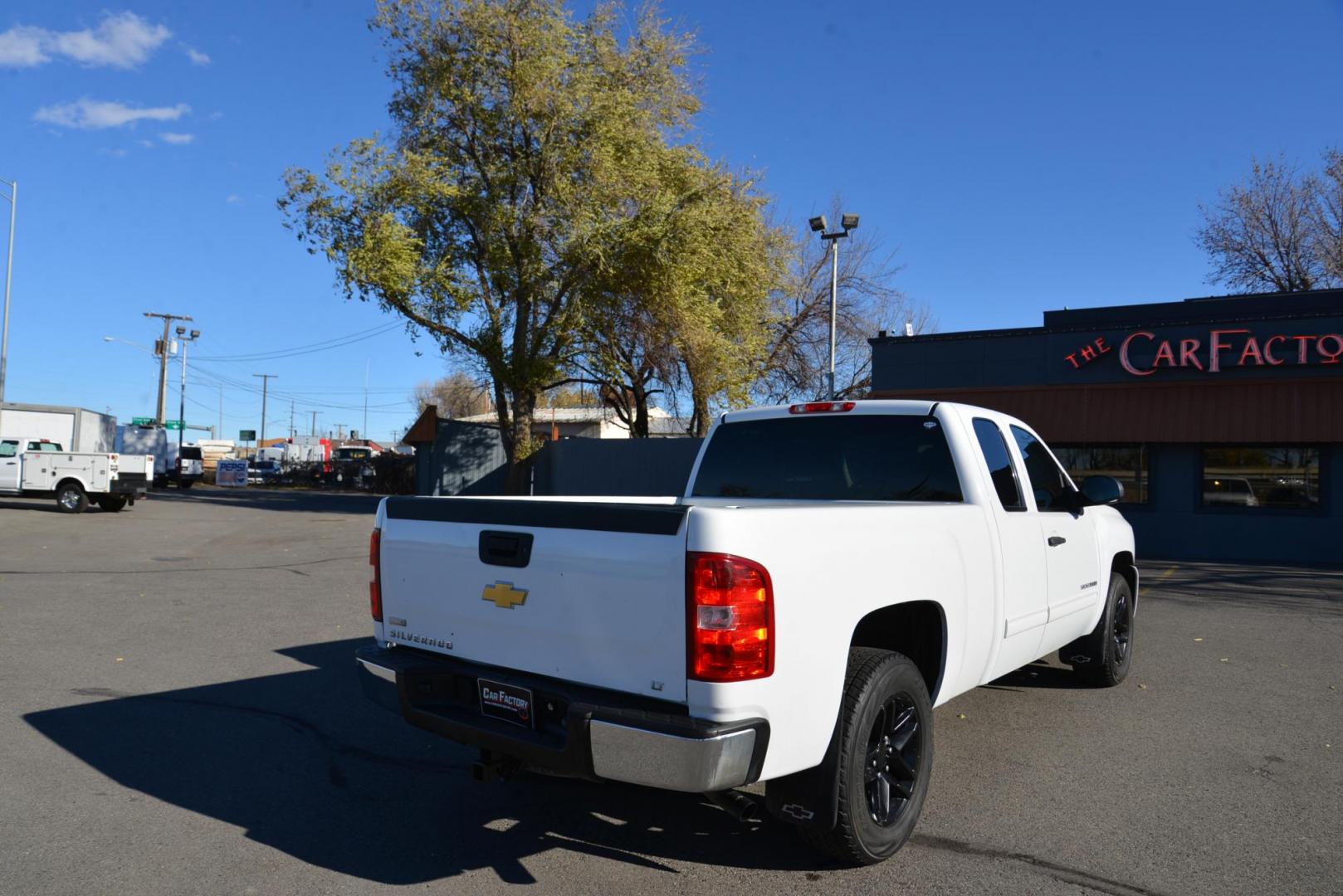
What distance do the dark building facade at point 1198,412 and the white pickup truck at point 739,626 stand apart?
15139mm

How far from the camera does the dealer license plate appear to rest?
141 inches

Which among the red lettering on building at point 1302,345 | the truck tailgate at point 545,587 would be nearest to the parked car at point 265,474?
the red lettering on building at point 1302,345

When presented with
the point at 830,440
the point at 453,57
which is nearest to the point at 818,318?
the point at 453,57

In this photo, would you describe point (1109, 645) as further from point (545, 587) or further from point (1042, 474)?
point (545, 587)

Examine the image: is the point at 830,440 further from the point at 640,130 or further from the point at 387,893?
the point at 640,130

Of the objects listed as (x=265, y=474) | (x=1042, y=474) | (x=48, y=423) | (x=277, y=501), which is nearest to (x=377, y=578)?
(x=1042, y=474)

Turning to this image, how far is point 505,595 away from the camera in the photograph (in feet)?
12.2

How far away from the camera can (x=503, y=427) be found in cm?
2741

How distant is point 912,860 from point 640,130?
925 inches

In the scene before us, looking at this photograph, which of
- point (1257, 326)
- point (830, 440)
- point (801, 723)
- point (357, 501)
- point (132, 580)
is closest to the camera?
point (801, 723)

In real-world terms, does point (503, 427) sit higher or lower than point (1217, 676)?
higher

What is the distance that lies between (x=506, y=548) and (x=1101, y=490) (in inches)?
147

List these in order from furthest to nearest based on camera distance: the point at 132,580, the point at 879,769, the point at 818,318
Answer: the point at 818,318 < the point at 132,580 < the point at 879,769

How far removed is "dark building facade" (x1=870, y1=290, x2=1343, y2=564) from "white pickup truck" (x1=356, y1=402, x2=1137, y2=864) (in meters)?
15.1
